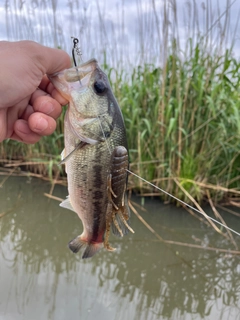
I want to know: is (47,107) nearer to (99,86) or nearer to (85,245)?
(99,86)

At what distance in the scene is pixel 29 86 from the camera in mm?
1215

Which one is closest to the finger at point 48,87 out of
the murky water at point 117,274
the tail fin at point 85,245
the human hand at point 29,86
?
the human hand at point 29,86

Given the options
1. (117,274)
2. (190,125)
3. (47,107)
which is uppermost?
(47,107)

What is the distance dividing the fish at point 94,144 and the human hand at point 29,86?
→ 96 mm

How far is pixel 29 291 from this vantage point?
2.13m

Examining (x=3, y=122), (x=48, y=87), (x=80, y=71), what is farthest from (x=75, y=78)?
(x=3, y=122)

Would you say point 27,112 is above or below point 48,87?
below

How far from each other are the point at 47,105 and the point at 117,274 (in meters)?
1.50

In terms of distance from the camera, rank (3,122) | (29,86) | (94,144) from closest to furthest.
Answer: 1. (94,144)
2. (29,86)
3. (3,122)

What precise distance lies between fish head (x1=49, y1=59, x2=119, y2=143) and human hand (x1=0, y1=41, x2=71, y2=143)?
0.12 meters

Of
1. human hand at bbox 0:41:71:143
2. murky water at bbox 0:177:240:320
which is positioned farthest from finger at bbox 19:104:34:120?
murky water at bbox 0:177:240:320

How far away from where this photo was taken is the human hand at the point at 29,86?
1.16 metres

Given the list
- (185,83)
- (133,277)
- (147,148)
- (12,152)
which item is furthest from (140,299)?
(12,152)

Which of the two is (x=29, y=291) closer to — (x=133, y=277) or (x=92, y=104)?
(x=133, y=277)
